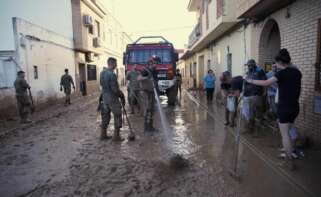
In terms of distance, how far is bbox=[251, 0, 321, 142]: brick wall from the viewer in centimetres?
500

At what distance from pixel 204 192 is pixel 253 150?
1.96 m

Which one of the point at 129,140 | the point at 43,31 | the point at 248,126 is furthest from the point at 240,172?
the point at 43,31

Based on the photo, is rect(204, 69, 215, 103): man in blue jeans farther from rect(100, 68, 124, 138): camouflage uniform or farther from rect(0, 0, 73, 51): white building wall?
rect(0, 0, 73, 51): white building wall

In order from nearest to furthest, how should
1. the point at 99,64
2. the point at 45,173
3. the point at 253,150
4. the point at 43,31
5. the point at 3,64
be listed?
the point at 45,173 → the point at 253,150 → the point at 3,64 → the point at 43,31 → the point at 99,64

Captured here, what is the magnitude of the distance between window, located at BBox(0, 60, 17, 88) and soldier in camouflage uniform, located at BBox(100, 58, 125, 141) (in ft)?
20.2

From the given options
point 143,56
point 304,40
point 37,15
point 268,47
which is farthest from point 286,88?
point 37,15

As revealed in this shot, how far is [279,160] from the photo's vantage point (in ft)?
14.3

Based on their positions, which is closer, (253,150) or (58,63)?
(253,150)

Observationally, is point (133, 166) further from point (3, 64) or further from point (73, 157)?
point (3, 64)

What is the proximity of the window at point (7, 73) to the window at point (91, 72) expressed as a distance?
1003 centimetres

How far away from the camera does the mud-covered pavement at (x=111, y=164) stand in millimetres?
3609

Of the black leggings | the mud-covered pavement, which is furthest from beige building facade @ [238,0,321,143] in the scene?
the black leggings

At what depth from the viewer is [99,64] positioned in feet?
78.2

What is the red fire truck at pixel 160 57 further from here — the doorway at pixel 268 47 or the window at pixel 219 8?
the doorway at pixel 268 47
